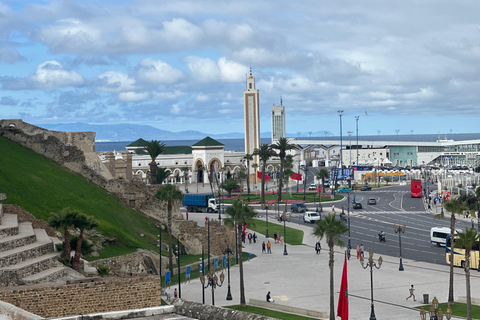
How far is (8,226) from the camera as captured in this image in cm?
3469

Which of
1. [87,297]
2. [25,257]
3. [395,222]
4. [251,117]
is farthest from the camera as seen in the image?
[251,117]

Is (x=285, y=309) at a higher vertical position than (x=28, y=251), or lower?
lower

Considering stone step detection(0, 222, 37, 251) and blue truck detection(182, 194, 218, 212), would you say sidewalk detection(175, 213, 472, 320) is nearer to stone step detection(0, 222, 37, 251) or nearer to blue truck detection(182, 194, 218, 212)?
stone step detection(0, 222, 37, 251)

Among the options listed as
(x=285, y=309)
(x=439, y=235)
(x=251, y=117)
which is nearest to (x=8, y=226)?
(x=285, y=309)

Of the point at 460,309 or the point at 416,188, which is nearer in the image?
the point at 460,309

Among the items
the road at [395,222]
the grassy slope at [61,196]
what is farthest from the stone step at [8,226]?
the road at [395,222]

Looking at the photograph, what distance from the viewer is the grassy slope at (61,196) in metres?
45.9

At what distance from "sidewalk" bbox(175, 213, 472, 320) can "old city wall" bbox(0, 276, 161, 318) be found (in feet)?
53.8

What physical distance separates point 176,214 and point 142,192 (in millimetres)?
3409

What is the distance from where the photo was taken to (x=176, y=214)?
60.2m

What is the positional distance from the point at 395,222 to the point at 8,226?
51.8m

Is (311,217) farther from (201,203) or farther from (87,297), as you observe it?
(87,297)

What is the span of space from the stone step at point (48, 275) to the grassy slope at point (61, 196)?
31.0 ft

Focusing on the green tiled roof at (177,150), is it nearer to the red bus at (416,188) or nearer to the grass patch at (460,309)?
the red bus at (416,188)
